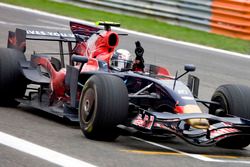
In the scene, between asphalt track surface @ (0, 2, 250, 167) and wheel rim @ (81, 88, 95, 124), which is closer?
asphalt track surface @ (0, 2, 250, 167)

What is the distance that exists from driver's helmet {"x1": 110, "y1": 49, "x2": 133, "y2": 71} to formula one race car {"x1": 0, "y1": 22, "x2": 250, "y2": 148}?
2 cm

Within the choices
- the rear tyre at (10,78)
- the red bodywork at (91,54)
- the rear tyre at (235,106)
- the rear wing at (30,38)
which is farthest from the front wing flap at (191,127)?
the rear wing at (30,38)

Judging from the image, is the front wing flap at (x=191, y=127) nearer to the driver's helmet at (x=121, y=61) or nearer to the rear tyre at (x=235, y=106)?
the rear tyre at (x=235, y=106)

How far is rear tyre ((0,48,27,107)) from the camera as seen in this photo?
1096 centimetres

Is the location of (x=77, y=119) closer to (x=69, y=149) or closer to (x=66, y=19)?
(x=69, y=149)

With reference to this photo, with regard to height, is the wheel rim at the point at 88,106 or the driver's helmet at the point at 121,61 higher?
the driver's helmet at the point at 121,61

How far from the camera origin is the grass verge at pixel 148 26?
22367mm

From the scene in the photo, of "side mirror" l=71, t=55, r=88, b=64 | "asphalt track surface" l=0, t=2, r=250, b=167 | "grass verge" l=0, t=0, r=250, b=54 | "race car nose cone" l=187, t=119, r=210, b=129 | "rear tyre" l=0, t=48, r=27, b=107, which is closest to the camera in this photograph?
"asphalt track surface" l=0, t=2, r=250, b=167

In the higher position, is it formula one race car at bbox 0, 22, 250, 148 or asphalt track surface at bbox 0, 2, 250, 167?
formula one race car at bbox 0, 22, 250, 148

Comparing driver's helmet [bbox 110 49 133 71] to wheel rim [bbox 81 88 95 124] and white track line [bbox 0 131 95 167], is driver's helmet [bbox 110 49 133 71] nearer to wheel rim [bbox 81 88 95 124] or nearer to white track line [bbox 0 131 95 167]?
wheel rim [bbox 81 88 95 124]

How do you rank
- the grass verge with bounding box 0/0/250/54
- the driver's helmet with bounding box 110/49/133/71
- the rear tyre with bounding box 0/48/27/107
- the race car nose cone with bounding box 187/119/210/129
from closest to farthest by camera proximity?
1. the race car nose cone with bounding box 187/119/210/129
2. the driver's helmet with bounding box 110/49/133/71
3. the rear tyre with bounding box 0/48/27/107
4. the grass verge with bounding box 0/0/250/54

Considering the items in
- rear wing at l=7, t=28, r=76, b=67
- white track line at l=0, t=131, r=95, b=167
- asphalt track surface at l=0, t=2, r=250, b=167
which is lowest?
asphalt track surface at l=0, t=2, r=250, b=167

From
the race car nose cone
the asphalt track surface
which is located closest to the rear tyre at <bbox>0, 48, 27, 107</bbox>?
the asphalt track surface

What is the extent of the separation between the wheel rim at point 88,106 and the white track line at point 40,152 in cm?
90
